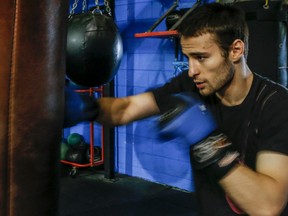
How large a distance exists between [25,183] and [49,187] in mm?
72

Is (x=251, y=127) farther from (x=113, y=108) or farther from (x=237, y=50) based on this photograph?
(x=113, y=108)

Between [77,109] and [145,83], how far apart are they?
10.3ft

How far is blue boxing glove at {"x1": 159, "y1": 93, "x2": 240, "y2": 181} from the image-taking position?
3.86 ft

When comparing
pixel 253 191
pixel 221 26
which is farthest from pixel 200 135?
pixel 221 26

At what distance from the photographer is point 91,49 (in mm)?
2629

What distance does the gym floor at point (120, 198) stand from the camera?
144 inches

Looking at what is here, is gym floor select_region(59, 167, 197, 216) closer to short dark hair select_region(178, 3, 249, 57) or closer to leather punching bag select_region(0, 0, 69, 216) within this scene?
short dark hair select_region(178, 3, 249, 57)

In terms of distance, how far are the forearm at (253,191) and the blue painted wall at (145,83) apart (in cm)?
293

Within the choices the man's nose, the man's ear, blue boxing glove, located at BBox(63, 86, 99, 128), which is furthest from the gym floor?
the man's ear

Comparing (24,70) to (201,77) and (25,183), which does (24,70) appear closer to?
(25,183)

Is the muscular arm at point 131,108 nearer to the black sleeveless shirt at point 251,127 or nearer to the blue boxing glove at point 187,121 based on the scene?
the black sleeveless shirt at point 251,127

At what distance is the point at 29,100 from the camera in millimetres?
773

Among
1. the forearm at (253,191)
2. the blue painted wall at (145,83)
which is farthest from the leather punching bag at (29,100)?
the blue painted wall at (145,83)

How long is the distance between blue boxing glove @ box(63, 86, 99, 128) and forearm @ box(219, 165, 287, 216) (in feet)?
1.92
